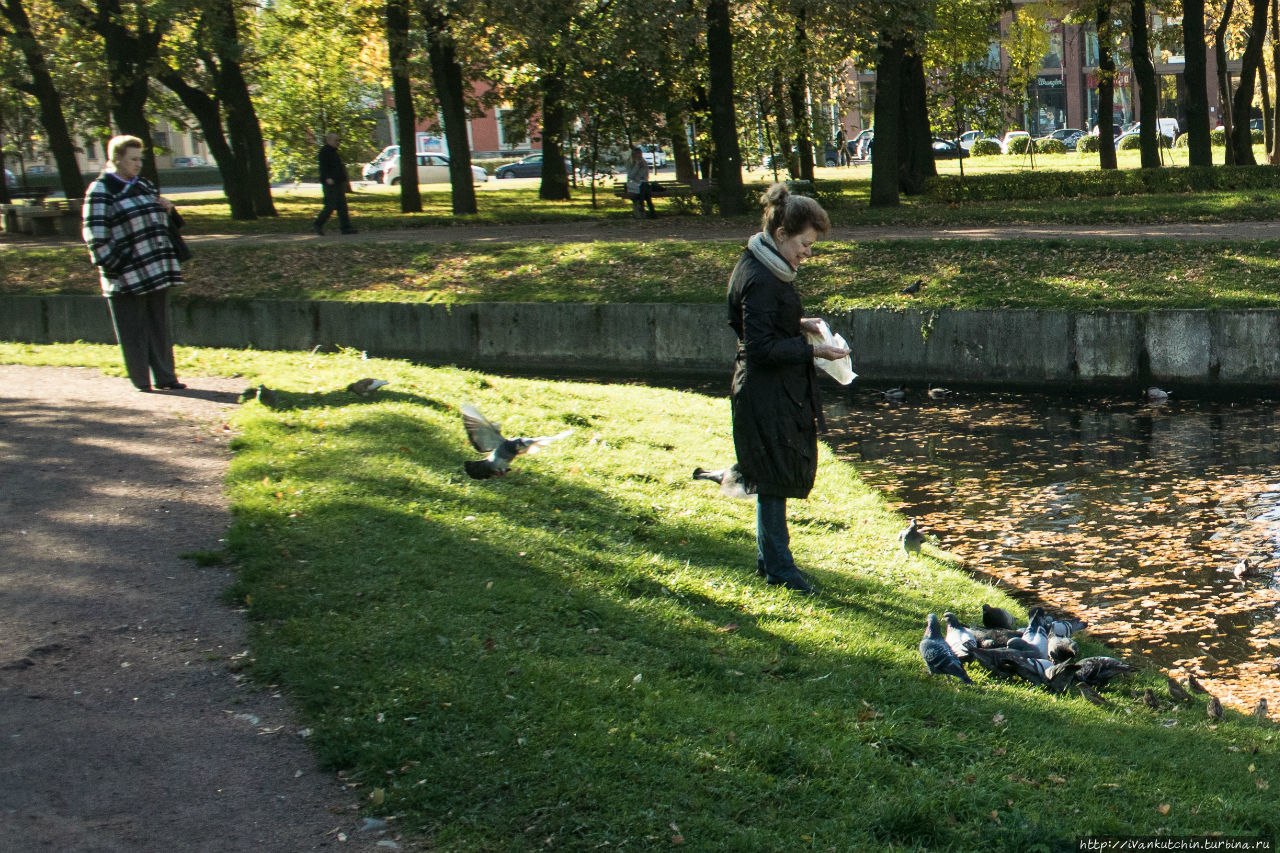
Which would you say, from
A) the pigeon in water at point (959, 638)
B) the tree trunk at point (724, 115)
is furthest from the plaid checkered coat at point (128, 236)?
the tree trunk at point (724, 115)

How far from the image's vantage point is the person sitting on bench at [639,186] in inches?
981

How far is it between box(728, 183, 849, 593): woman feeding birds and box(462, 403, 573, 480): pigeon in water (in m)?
1.21

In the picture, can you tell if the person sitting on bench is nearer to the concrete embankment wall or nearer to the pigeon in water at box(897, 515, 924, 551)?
the concrete embankment wall

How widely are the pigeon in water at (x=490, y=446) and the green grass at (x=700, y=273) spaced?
9166 mm

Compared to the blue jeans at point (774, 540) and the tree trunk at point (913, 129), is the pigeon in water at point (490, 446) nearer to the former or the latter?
the blue jeans at point (774, 540)

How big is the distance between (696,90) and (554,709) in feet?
85.1

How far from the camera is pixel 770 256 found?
583 cm

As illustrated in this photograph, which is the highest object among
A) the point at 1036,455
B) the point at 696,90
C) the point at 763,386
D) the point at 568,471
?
the point at 696,90

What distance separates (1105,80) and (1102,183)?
8119 millimetres

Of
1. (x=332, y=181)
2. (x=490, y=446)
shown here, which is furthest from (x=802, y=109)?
(x=490, y=446)

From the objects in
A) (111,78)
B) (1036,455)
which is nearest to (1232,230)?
(1036,455)

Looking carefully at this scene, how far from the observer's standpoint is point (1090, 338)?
14.5 m

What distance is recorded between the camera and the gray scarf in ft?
19.1

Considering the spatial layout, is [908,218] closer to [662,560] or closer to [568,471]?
[568,471]
